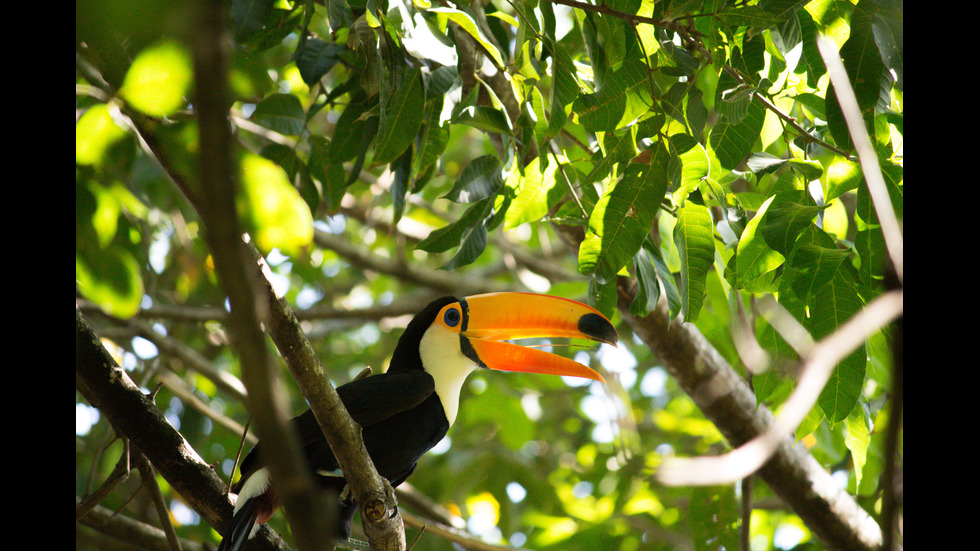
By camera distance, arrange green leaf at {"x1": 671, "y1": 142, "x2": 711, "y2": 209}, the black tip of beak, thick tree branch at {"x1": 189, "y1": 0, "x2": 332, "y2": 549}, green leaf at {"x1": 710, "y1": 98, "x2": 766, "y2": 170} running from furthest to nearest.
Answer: the black tip of beak
green leaf at {"x1": 710, "y1": 98, "x2": 766, "y2": 170}
green leaf at {"x1": 671, "y1": 142, "x2": 711, "y2": 209}
thick tree branch at {"x1": 189, "y1": 0, "x2": 332, "y2": 549}

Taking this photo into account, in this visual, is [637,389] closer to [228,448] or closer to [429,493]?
[429,493]

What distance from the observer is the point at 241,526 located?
8.77ft

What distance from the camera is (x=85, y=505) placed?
267 centimetres

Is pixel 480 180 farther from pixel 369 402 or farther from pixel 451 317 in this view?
pixel 451 317

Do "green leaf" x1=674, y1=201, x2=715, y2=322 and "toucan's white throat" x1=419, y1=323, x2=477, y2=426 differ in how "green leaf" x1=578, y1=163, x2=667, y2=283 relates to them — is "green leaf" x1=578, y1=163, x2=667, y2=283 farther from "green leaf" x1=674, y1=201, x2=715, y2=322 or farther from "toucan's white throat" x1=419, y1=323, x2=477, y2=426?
"toucan's white throat" x1=419, y1=323, x2=477, y2=426

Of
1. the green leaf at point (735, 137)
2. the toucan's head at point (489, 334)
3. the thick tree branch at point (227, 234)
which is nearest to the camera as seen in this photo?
the thick tree branch at point (227, 234)

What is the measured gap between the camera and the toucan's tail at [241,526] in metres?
2.63

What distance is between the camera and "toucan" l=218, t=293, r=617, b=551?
3.05 metres

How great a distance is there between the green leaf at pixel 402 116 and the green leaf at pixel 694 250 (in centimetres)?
87

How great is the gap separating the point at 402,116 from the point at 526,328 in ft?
4.69

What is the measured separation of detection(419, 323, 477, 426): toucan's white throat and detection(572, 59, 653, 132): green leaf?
1.62m

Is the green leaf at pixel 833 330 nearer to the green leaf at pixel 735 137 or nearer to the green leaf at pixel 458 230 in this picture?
the green leaf at pixel 735 137

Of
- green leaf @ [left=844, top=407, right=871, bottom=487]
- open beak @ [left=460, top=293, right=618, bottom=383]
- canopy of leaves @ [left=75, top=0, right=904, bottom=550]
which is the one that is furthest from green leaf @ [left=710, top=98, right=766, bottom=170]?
open beak @ [left=460, top=293, right=618, bottom=383]

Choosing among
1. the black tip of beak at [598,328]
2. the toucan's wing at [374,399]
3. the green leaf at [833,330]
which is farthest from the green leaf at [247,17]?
the green leaf at [833,330]
